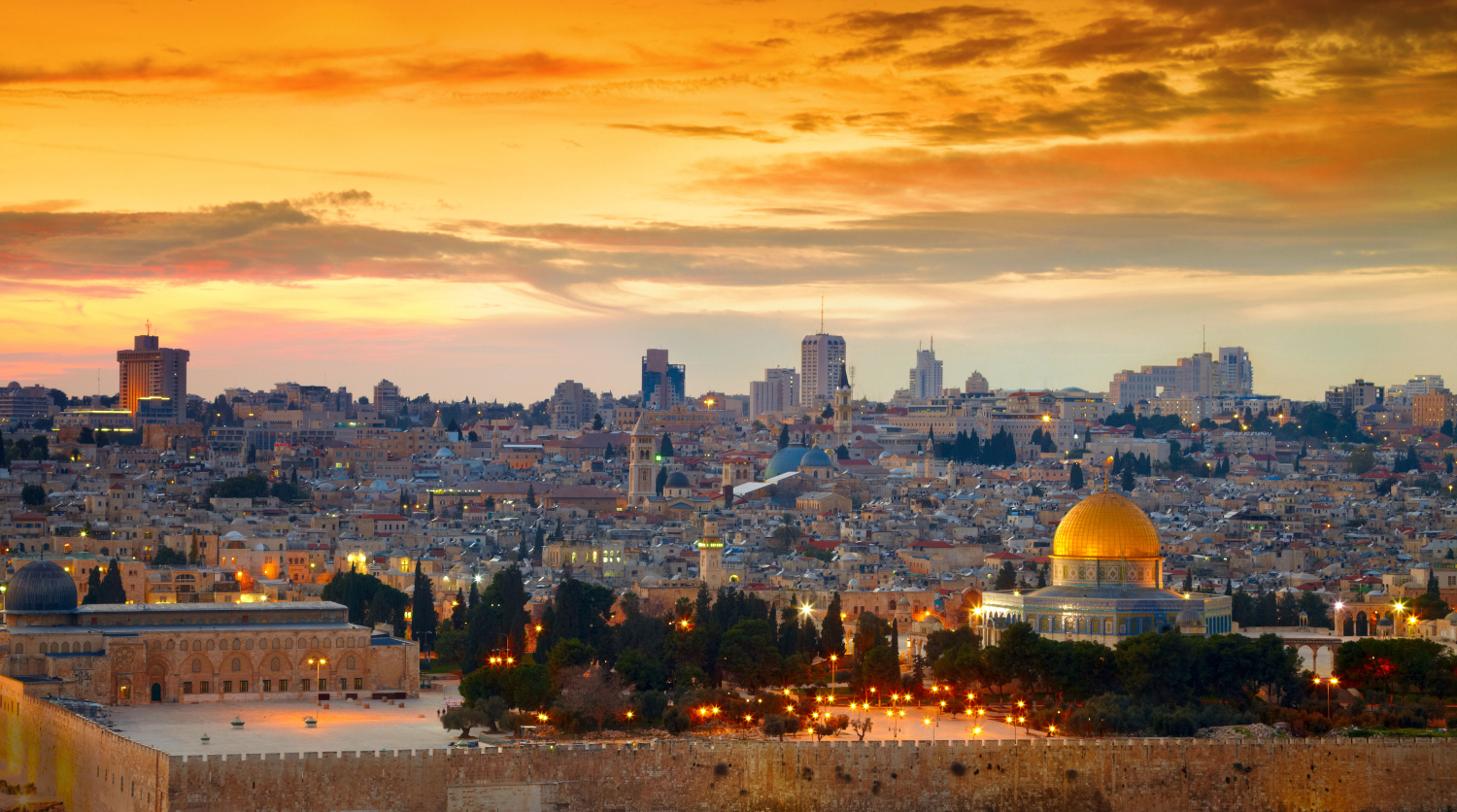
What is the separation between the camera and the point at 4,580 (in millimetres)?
66062

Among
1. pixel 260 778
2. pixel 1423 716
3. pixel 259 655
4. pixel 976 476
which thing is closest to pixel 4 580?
pixel 259 655

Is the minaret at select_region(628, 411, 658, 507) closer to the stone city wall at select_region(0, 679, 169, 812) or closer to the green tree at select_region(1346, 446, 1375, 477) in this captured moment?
the green tree at select_region(1346, 446, 1375, 477)

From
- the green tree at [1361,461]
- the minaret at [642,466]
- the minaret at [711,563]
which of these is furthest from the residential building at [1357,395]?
the minaret at [711,563]

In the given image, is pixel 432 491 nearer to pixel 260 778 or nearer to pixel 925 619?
pixel 925 619

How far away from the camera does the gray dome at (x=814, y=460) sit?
121887mm

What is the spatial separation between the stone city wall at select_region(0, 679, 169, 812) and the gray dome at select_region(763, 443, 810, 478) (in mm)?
78385

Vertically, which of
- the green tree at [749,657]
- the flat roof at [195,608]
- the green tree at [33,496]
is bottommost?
the green tree at [749,657]

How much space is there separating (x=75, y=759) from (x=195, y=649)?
7872mm

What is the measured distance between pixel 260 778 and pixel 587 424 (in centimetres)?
15643

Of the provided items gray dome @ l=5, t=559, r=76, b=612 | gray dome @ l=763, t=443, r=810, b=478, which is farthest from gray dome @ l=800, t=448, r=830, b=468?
gray dome @ l=5, t=559, r=76, b=612

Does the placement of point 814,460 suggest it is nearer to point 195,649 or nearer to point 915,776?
point 195,649

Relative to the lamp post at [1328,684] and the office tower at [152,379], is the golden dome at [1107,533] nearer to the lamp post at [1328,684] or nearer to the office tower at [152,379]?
the lamp post at [1328,684]

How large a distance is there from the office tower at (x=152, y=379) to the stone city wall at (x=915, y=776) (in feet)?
430

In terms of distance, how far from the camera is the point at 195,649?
49188mm
